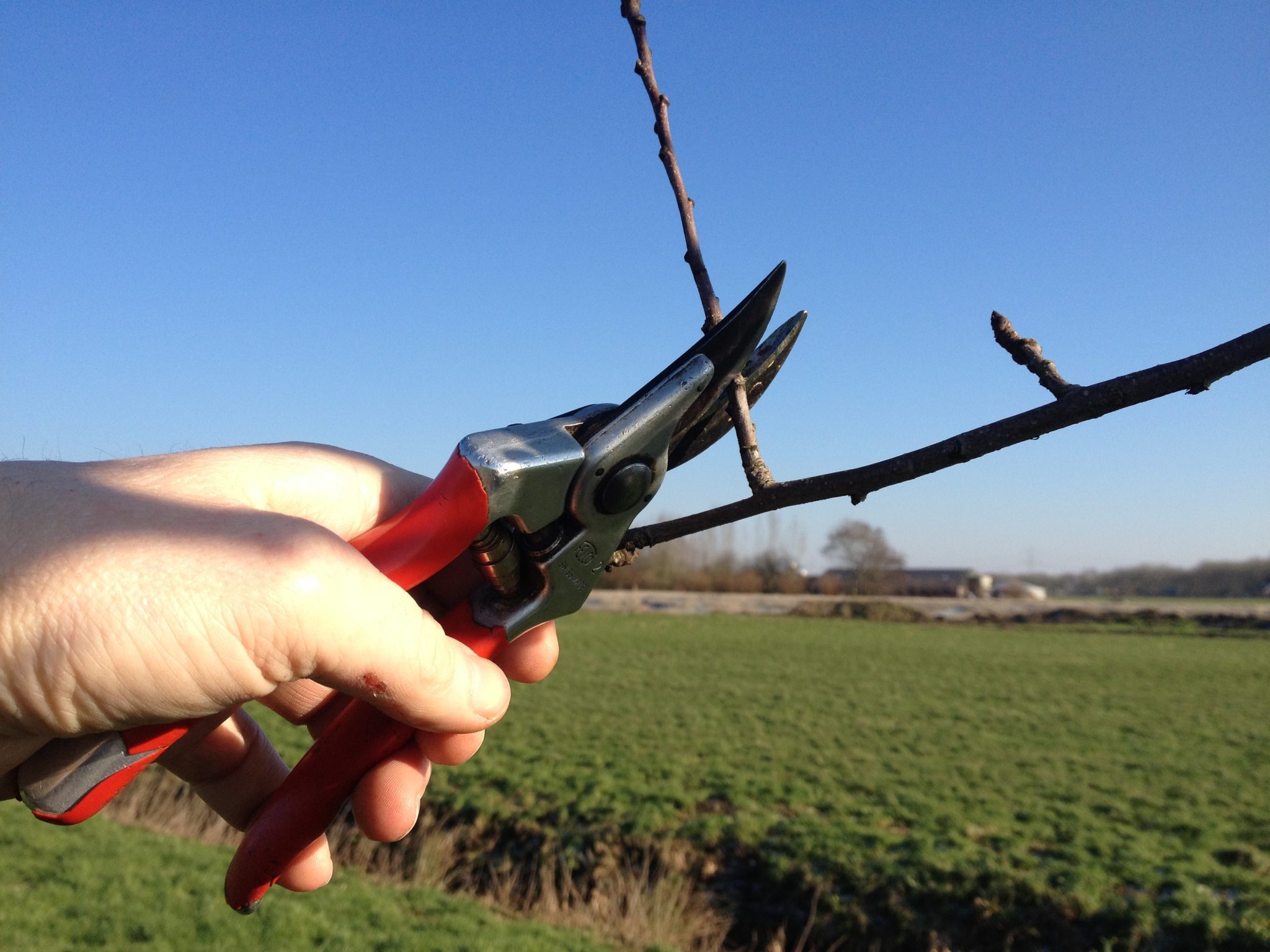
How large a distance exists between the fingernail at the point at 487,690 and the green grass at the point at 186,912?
247 inches

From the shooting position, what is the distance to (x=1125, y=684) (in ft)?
91.1

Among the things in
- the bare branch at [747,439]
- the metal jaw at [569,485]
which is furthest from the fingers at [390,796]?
the bare branch at [747,439]

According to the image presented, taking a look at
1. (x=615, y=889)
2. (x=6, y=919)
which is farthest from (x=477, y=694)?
(x=615, y=889)

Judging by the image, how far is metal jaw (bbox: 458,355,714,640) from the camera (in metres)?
1.81

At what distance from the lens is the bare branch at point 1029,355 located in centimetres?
144

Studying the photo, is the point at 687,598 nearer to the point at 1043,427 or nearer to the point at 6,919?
the point at 6,919

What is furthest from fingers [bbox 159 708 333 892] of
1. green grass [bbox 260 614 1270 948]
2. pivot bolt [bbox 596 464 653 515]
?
green grass [bbox 260 614 1270 948]

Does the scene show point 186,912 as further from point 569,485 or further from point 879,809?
point 879,809

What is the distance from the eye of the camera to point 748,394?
2096 millimetres

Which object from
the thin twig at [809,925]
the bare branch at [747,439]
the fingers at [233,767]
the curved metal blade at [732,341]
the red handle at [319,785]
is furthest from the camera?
the thin twig at [809,925]

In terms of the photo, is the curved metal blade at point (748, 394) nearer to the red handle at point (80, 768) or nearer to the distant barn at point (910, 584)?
the red handle at point (80, 768)

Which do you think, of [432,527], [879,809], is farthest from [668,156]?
[879,809]

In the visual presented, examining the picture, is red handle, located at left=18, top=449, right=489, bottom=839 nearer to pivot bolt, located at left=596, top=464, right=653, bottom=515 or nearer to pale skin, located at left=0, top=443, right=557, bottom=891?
pale skin, located at left=0, top=443, right=557, bottom=891

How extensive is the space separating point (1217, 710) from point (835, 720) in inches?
476
